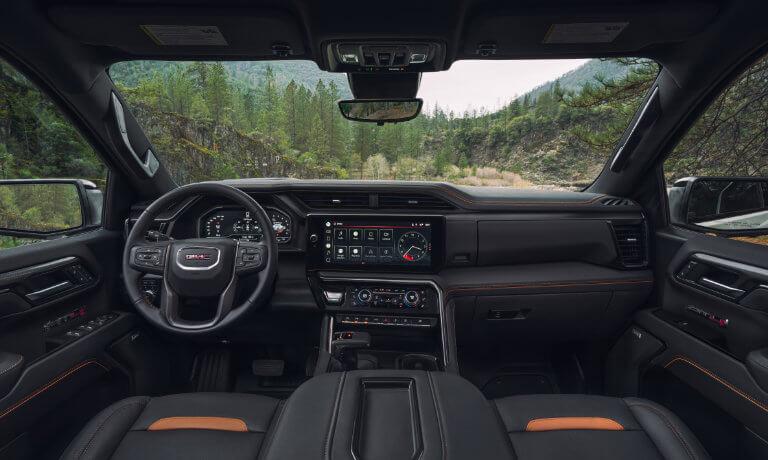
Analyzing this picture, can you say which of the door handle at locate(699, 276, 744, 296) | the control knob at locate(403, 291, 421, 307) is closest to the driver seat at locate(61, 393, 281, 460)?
the control knob at locate(403, 291, 421, 307)

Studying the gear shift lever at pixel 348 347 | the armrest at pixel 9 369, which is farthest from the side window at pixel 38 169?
the gear shift lever at pixel 348 347

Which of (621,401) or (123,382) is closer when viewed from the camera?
(621,401)

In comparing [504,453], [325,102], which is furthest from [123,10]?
[504,453]

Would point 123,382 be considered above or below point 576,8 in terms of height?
below

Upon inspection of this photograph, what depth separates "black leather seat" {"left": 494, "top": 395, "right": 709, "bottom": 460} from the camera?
155cm

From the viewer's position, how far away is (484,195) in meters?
3.14

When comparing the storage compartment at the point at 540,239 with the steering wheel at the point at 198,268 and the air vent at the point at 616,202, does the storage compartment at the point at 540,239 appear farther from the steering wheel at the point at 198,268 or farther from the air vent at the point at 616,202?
the steering wheel at the point at 198,268

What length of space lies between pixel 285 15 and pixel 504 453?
7.33ft

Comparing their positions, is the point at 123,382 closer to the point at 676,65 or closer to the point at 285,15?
the point at 285,15

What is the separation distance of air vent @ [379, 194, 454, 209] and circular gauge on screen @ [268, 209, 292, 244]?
651 millimetres

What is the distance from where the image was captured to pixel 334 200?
3.02m

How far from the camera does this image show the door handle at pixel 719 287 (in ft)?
7.54

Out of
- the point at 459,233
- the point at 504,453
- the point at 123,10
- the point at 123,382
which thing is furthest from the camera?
the point at 459,233

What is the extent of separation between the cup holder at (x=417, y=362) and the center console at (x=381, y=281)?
0.04ft
